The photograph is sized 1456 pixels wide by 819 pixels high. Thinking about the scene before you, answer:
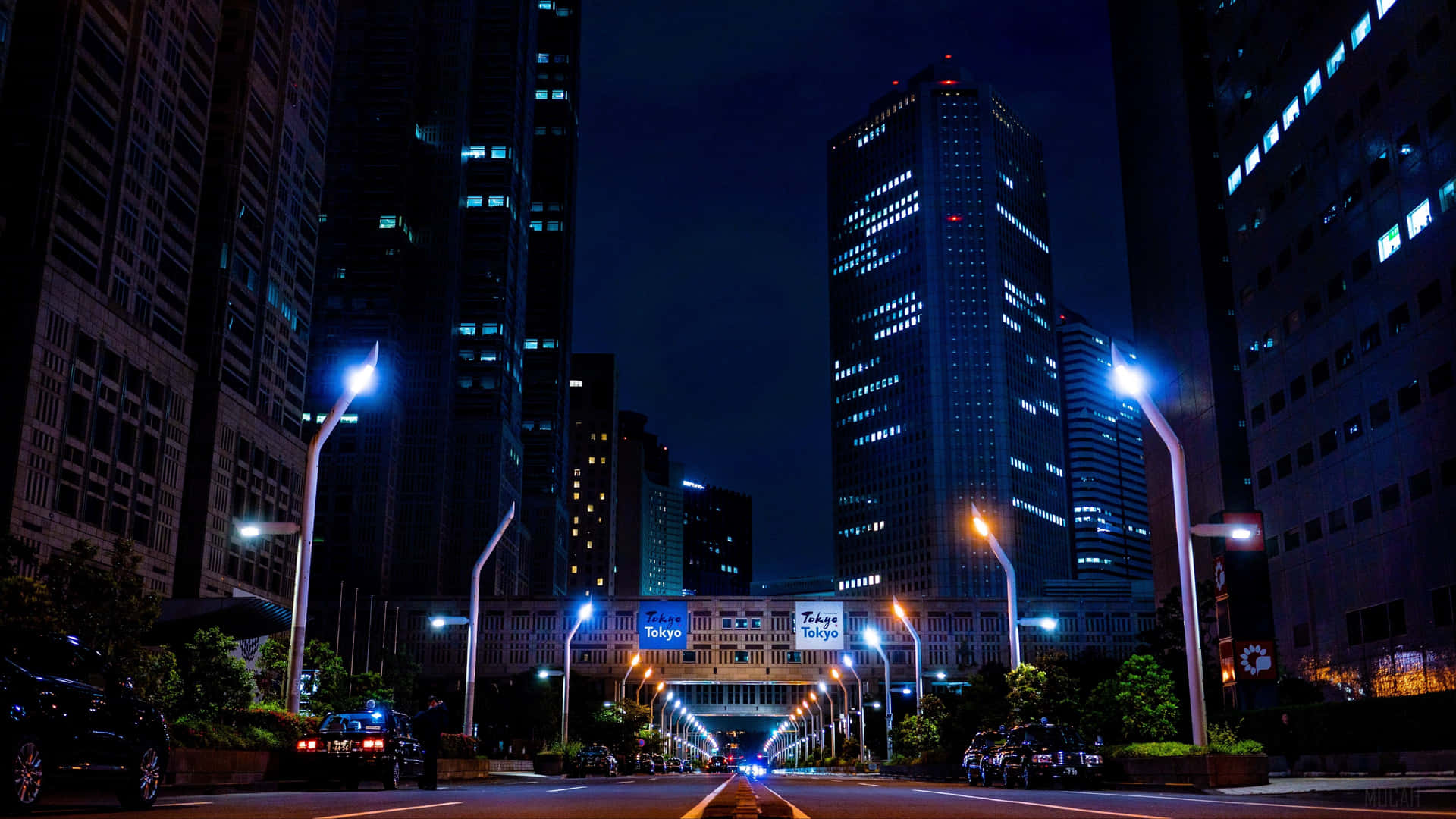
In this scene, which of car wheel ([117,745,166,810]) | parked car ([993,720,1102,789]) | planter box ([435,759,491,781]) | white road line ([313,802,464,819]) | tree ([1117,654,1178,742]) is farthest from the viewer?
planter box ([435,759,491,781])

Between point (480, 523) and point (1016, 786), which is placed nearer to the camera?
point (1016, 786)

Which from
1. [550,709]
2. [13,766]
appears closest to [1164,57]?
[550,709]

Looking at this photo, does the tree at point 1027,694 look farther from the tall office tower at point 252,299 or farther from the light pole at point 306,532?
the tall office tower at point 252,299

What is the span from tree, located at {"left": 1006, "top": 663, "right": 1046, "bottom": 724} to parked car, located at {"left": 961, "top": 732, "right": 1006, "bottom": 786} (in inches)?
86.9

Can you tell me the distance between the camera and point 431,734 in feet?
88.0

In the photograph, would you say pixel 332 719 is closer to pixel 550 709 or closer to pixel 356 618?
pixel 550 709

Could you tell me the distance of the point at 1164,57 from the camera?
397 ft

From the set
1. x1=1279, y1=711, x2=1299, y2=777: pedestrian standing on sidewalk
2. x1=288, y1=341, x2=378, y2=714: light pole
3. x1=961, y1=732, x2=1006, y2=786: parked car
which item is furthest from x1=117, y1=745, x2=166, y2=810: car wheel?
x1=1279, y1=711, x2=1299, y2=777: pedestrian standing on sidewalk

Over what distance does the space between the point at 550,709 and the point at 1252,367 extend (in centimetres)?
7335

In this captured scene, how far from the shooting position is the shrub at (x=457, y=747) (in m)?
38.8

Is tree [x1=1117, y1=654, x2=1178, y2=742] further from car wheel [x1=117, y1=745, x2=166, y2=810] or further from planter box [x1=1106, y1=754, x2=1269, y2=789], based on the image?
car wheel [x1=117, y1=745, x2=166, y2=810]

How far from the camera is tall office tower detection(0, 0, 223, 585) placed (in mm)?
70812

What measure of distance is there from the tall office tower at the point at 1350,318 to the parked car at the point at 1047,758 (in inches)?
1712

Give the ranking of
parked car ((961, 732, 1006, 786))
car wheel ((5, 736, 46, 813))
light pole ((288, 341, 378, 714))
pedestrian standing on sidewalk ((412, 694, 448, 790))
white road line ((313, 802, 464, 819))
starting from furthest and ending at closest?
parked car ((961, 732, 1006, 786)) < light pole ((288, 341, 378, 714)) < pedestrian standing on sidewalk ((412, 694, 448, 790)) < car wheel ((5, 736, 46, 813)) < white road line ((313, 802, 464, 819))
